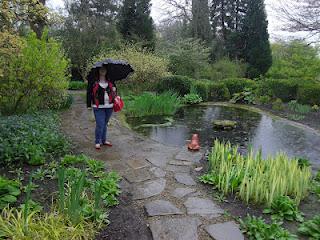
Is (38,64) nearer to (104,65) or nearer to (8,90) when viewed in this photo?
(8,90)

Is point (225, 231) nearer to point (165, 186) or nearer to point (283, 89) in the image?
point (165, 186)

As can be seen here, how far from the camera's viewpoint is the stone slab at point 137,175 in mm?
3972

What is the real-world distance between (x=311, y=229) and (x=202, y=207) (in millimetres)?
1066

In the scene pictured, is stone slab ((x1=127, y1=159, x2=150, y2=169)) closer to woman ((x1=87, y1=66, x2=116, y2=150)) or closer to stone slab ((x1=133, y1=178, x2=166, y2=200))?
stone slab ((x1=133, y1=178, x2=166, y2=200))

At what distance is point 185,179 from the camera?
405 cm

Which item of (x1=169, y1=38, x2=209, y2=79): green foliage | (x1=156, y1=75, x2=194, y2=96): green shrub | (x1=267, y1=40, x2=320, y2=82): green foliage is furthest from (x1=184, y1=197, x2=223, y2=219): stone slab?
(x1=169, y1=38, x2=209, y2=79): green foliage

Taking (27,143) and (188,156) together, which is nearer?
(27,143)

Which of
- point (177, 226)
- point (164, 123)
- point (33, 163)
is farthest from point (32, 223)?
point (164, 123)

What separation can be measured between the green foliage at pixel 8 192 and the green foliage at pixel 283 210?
102 inches

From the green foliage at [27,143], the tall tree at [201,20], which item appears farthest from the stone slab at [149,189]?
the tall tree at [201,20]

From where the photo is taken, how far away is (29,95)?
7.17m

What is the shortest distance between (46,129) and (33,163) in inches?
50.4

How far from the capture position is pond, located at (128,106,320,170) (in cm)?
618

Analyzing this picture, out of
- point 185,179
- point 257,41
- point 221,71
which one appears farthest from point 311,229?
point 257,41
